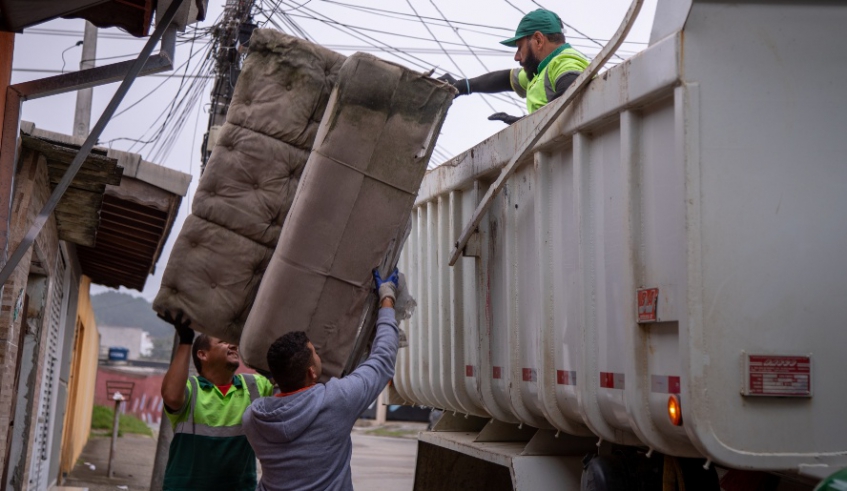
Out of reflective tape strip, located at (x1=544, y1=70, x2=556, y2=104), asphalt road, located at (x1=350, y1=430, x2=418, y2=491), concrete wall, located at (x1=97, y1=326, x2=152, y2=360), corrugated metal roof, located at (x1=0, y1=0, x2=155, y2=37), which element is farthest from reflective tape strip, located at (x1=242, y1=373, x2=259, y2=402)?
concrete wall, located at (x1=97, y1=326, x2=152, y2=360)

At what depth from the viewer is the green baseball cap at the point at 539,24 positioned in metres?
5.10

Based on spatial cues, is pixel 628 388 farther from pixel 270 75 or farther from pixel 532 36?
pixel 532 36

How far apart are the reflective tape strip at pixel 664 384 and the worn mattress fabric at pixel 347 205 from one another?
1.34 m

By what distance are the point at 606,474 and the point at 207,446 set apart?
178cm

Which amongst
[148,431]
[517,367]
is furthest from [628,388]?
[148,431]

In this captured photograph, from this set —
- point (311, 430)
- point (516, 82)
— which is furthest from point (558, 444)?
point (516, 82)

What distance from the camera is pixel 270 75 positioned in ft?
13.4

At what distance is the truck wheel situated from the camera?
3787 millimetres

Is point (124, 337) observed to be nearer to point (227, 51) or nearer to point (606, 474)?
point (227, 51)

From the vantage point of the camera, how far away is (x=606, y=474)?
380 centimetres

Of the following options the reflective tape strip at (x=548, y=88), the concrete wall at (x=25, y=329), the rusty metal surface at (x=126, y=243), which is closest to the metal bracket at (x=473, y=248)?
the reflective tape strip at (x=548, y=88)

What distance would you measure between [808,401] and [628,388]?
60 cm

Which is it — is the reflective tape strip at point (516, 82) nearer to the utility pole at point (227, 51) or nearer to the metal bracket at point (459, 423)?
the metal bracket at point (459, 423)

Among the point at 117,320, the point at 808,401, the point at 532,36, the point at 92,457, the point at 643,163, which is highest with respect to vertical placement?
the point at 117,320
